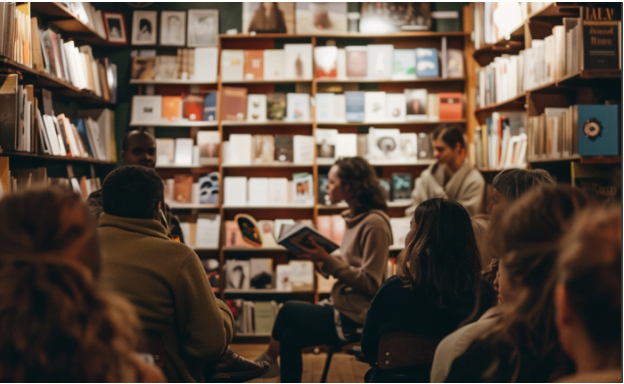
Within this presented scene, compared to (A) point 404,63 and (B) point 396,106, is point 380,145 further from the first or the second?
(A) point 404,63

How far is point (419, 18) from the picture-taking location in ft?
16.4

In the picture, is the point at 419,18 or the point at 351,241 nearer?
the point at 351,241

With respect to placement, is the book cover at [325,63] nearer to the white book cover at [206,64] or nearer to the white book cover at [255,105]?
the white book cover at [255,105]

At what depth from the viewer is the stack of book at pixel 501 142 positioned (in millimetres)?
3887

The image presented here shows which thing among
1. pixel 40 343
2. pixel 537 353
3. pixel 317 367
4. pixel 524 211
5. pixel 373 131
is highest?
pixel 373 131

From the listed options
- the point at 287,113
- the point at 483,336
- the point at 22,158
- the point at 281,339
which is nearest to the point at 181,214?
the point at 287,113

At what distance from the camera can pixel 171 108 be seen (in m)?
5.02

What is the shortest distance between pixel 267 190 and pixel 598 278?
4.33m

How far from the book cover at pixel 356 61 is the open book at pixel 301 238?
2388 mm

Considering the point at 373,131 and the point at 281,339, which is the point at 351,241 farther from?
the point at 373,131

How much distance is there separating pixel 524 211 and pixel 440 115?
13.4 feet

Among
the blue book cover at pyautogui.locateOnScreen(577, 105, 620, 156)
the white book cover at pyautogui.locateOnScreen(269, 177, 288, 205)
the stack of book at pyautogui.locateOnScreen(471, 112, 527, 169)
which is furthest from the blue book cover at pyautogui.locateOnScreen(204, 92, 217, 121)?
the blue book cover at pyautogui.locateOnScreen(577, 105, 620, 156)

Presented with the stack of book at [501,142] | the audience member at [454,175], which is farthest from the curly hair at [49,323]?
the audience member at [454,175]

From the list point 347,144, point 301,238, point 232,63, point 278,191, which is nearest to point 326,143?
point 347,144
